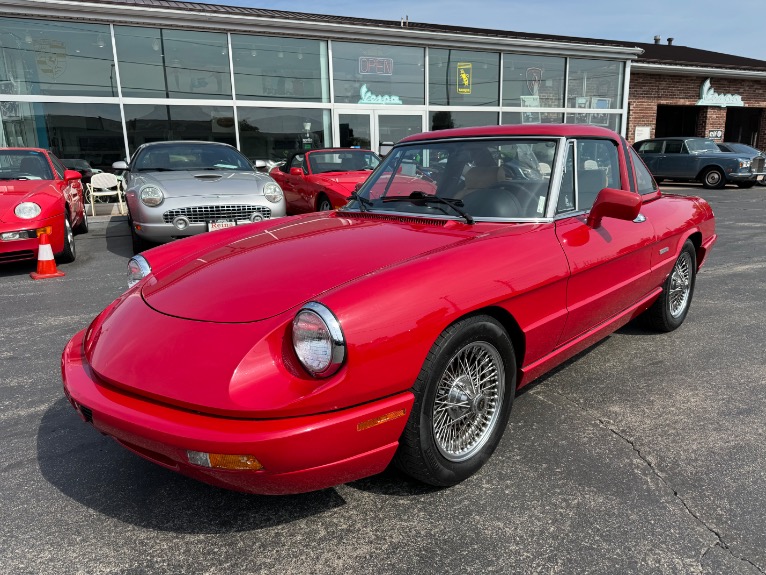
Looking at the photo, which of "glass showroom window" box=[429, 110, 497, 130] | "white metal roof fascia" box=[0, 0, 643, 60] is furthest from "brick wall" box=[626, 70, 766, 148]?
"glass showroom window" box=[429, 110, 497, 130]

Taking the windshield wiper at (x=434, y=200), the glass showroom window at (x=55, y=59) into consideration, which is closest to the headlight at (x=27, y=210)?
the windshield wiper at (x=434, y=200)

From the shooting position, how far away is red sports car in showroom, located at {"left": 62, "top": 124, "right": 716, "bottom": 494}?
177 centimetres

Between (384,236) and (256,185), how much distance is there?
15.0ft

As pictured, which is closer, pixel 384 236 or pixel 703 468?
pixel 703 468

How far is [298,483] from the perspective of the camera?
181 cm

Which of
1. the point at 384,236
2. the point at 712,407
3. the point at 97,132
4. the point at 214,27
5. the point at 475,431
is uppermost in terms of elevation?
the point at 214,27

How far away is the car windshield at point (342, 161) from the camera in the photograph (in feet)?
29.8

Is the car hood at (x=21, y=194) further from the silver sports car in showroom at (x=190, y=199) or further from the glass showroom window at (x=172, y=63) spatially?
the glass showroom window at (x=172, y=63)

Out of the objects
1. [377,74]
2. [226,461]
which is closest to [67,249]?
[226,461]

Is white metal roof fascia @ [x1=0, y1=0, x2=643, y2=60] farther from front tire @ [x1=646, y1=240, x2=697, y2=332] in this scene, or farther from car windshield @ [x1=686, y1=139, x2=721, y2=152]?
front tire @ [x1=646, y1=240, x2=697, y2=332]

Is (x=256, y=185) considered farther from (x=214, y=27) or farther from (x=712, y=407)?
(x=214, y=27)

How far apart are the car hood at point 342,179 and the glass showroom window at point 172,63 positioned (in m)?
5.68

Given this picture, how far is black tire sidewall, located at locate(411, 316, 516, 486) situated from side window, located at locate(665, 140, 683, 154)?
57.9ft

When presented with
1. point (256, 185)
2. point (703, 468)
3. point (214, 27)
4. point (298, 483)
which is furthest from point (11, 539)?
point (214, 27)
